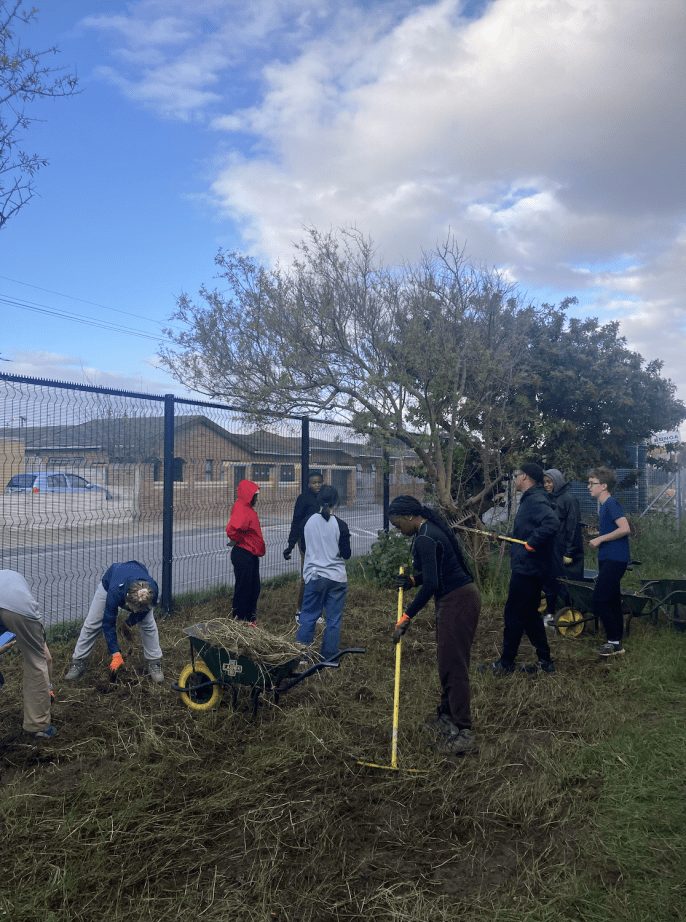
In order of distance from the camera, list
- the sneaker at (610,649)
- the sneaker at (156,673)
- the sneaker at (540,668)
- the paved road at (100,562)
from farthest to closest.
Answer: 1. the sneaker at (610,649)
2. the paved road at (100,562)
3. the sneaker at (540,668)
4. the sneaker at (156,673)

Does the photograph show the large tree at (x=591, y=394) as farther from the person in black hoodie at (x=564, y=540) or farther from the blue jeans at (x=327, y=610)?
the blue jeans at (x=327, y=610)

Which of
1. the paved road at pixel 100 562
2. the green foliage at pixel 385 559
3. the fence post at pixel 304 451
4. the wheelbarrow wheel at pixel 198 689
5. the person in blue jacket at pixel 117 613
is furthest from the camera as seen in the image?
the green foliage at pixel 385 559

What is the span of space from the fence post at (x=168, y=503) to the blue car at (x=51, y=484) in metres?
0.84

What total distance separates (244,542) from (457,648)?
3.17 m

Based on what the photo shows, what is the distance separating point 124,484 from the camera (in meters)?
6.64

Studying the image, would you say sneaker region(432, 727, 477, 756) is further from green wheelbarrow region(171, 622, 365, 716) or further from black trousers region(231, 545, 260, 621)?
black trousers region(231, 545, 260, 621)

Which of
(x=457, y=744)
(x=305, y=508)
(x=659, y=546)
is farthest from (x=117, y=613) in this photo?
(x=659, y=546)

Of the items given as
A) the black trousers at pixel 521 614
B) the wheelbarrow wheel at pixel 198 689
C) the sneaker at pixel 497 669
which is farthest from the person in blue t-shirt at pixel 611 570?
the wheelbarrow wheel at pixel 198 689

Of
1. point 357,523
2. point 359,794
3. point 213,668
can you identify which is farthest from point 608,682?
point 357,523

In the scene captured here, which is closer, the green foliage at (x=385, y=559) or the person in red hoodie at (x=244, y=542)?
the person in red hoodie at (x=244, y=542)

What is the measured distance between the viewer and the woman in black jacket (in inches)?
167

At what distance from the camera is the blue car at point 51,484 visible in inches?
220

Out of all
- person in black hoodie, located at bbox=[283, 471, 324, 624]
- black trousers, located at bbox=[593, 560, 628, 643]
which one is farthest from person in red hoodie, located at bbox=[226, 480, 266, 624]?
black trousers, located at bbox=[593, 560, 628, 643]

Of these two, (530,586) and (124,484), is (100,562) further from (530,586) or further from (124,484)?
(530,586)
